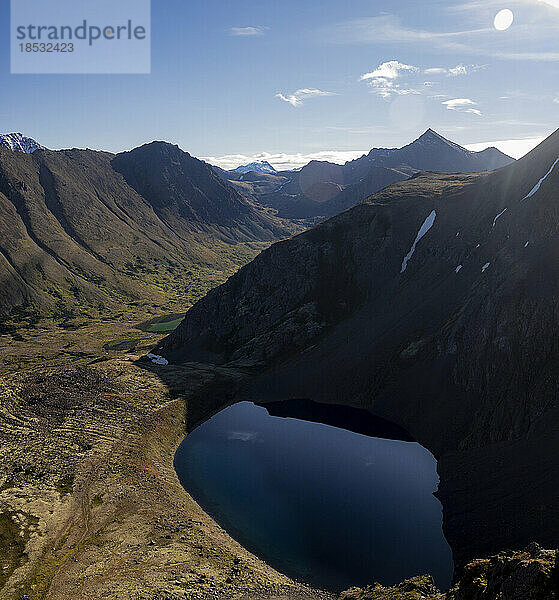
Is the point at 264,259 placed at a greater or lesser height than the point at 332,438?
greater

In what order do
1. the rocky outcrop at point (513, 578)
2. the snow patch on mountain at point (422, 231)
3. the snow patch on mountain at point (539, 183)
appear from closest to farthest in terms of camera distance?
1. the rocky outcrop at point (513, 578)
2. the snow patch on mountain at point (539, 183)
3. the snow patch on mountain at point (422, 231)

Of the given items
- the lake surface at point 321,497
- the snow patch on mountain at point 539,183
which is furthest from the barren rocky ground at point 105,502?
the snow patch on mountain at point 539,183

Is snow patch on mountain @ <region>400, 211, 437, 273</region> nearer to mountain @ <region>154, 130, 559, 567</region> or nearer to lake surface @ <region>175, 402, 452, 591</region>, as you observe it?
mountain @ <region>154, 130, 559, 567</region>

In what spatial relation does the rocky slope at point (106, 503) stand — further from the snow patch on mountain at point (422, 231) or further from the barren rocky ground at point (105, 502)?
the snow patch on mountain at point (422, 231)

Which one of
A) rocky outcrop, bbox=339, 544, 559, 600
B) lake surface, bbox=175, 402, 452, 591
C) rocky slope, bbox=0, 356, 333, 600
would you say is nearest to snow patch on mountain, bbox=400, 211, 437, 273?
lake surface, bbox=175, 402, 452, 591

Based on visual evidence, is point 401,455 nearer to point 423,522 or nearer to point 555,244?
point 423,522

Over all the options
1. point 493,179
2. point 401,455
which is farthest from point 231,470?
point 493,179

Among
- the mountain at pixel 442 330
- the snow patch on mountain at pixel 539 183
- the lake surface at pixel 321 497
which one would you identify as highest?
the snow patch on mountain at pixel 539 183
